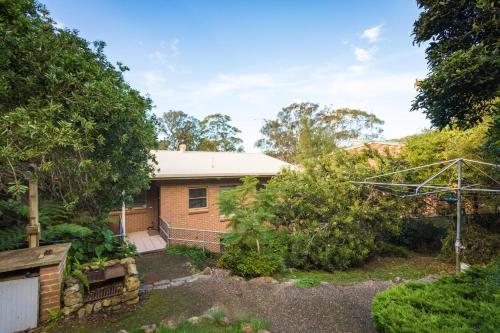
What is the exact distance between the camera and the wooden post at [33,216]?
4523 millimetres

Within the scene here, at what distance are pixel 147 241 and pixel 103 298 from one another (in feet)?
16.8

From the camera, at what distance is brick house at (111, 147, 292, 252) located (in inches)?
400

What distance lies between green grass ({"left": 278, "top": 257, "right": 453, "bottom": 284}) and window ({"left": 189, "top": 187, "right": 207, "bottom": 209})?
581 centimetres

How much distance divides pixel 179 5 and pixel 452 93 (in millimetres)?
9662

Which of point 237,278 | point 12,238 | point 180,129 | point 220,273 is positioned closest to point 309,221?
point 237,278

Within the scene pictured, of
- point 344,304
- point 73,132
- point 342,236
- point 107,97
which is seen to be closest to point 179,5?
point 107,97

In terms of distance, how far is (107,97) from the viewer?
4574mm

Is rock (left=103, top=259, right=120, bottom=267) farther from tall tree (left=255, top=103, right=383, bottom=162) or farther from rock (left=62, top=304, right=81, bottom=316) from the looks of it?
tall tree (left=255, top=103, right=383, bottom=162)

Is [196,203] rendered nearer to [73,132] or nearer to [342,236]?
[342,236]

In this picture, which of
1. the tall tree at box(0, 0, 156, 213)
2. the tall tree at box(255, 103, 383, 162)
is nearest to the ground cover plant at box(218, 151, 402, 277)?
the tall tree at box(0, 0, 156, 213)

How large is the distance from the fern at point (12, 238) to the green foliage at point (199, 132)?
98.0 ft

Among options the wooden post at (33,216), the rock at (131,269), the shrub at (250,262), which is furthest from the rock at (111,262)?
the shrub at (250,262)

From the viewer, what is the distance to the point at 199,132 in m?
36.3

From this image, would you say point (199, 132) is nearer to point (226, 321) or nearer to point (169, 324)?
point (169, 324)
